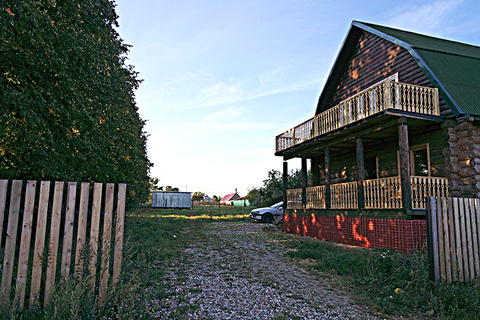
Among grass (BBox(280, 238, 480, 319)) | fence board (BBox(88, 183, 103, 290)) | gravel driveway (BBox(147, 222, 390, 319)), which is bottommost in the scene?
gravel driveway (BBox(147, 222, 390, 319))

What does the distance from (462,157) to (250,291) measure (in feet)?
27.3

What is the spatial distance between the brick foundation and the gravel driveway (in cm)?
341

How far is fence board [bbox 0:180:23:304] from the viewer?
393 cm

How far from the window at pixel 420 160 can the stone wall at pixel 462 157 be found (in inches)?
37.5

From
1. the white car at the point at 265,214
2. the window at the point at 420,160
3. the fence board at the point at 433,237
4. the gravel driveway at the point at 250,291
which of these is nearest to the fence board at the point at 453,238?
the fence board at the point at 433,237

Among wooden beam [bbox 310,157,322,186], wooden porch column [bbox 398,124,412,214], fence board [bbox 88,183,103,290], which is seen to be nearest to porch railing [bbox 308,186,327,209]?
wooden beam [bbox 310,157,322,186]

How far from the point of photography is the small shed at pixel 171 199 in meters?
43.6

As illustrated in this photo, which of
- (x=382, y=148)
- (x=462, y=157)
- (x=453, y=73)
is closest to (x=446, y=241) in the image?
(x=462, y=157)

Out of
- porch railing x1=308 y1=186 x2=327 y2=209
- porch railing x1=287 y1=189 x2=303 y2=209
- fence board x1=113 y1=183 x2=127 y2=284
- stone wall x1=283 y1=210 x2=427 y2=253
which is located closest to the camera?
fence board x1=113 y1=183 x2=127 y2=284

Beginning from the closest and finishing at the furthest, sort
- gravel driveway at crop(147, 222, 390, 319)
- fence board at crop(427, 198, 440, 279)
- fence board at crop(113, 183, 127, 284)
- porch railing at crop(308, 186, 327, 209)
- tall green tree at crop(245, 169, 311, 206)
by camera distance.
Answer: fence board at crop(113, 183, 127, 284)
gravel driveway at crop(147, 222, 390, 319)
fence board at crop(427, 198, 440, 279)
porch railing at crop(308, 186, 327, 209)
tall green tree at crop(245, 169, 311, 206)

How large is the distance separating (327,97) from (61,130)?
13687mm

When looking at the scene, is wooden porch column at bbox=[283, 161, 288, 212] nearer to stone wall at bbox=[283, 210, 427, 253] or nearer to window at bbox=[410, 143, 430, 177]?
stone wall at bbox=[283, 210, 427, 253]

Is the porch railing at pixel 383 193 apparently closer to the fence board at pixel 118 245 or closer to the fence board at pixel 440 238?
the fence board at pixel 440 238

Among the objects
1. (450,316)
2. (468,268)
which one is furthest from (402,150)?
(450,316)
